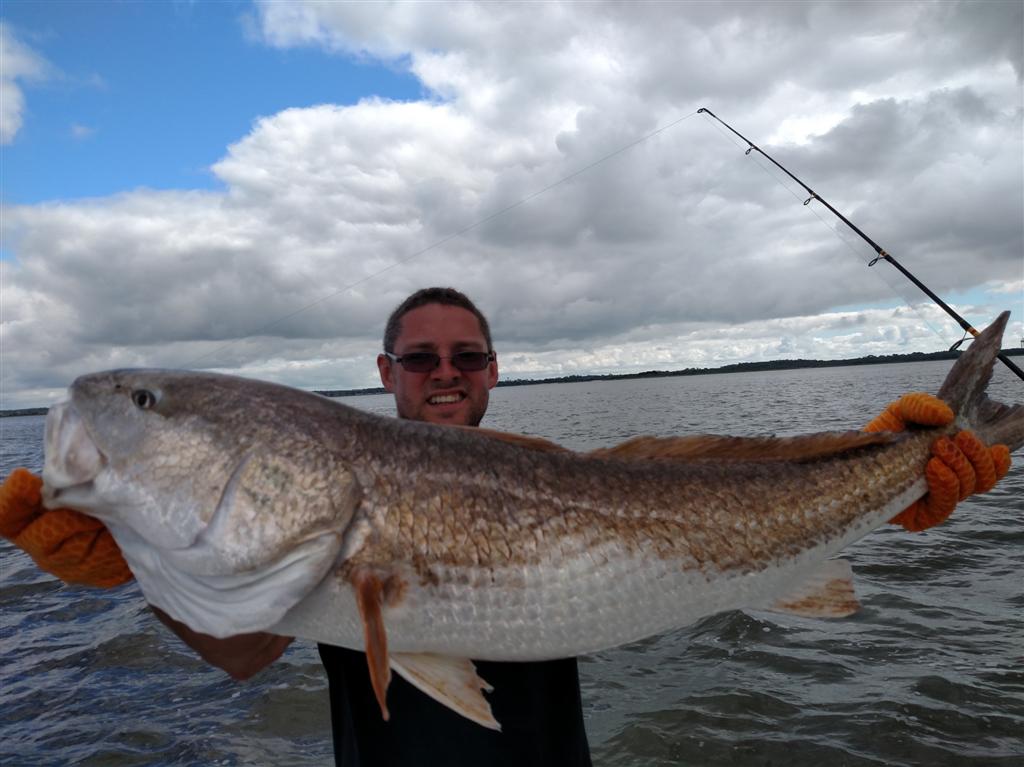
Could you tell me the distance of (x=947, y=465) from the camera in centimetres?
348

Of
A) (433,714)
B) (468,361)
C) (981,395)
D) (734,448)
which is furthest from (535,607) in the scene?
(981,395)

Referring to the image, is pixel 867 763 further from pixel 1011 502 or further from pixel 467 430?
pixel 1011 502

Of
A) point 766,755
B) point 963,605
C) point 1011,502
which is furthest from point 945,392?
point 1011,502

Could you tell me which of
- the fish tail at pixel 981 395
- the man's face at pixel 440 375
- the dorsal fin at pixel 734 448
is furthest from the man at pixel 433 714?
the fish tail at pixel 981 395

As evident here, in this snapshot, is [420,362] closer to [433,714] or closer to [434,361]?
[434,361]

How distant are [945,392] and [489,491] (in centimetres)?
292

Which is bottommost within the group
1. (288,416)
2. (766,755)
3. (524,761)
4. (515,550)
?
(766,755)

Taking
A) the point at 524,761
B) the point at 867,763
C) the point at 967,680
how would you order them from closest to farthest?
the point at 524,761, the point at 867,763, the point at 967,680

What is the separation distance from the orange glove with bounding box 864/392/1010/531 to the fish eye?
3.76m

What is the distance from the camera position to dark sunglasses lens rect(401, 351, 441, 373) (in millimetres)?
4359

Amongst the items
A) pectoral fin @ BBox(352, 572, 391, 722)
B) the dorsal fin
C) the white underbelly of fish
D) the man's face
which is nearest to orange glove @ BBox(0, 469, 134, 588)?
the white underbelly of fish

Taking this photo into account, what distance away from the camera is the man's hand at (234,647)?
275cm

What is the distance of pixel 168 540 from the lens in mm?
2287

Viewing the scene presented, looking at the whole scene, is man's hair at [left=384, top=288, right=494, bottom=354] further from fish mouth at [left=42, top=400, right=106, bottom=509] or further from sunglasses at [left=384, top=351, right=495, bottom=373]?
fish mouth at [left=42, top=400, right=106, bottom=509]
